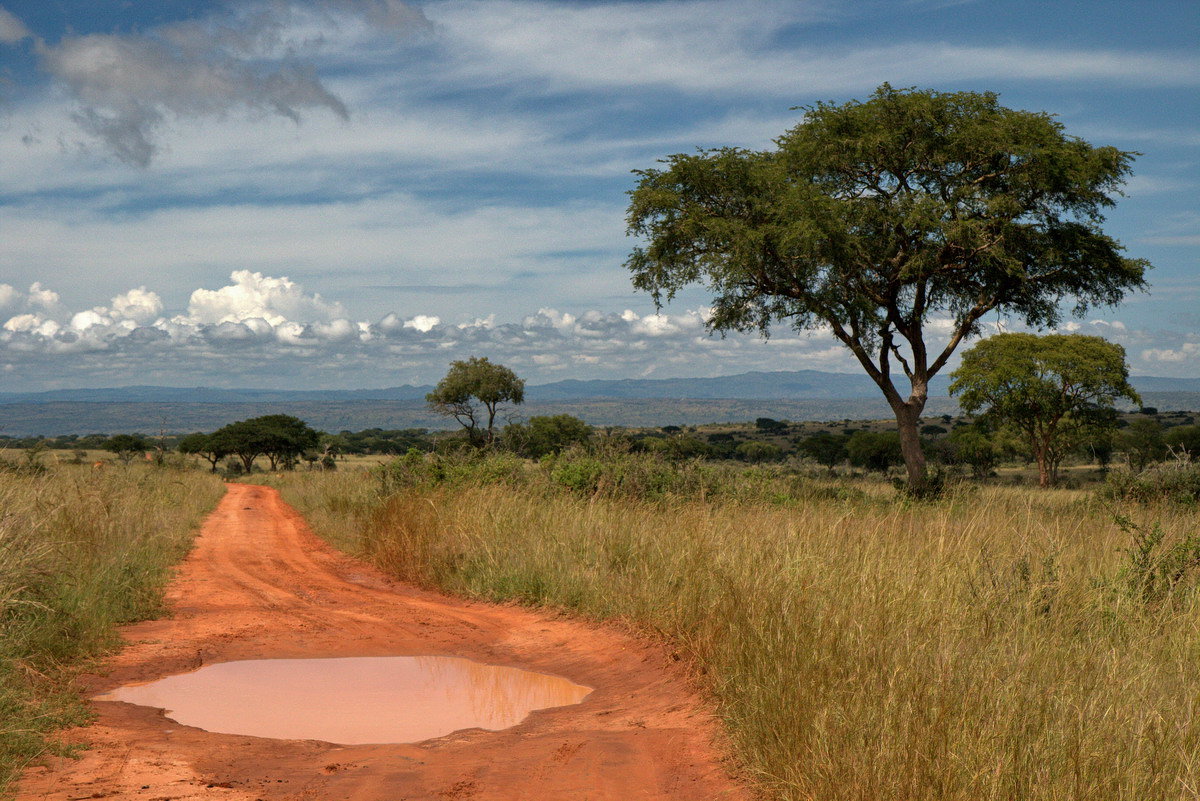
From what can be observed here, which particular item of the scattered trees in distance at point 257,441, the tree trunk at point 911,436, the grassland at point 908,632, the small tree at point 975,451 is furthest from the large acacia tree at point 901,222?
the scattered trees in distance at point 257,441

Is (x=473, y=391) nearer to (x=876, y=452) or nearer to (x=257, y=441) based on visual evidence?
(x=257, y=441)

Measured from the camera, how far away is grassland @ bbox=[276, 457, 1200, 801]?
4.14m

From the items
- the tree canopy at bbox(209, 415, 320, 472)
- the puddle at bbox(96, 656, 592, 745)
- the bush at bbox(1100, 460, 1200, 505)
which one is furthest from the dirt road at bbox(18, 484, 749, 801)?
the tree canopy at bbox(209, 415, 320, 472)

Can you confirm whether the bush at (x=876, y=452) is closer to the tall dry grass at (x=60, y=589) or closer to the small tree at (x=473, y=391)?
the small tree at (x=473, y=391)

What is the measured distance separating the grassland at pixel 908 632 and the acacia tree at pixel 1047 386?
88.6ft

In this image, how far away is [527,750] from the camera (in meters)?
6.22

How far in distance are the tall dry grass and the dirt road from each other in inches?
10.7

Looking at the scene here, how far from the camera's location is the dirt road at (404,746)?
5477mm

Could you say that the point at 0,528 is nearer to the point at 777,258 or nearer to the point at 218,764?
the point at 218,764

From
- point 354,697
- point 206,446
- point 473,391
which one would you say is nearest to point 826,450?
point 473,391

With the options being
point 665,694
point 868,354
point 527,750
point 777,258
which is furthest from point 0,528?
point 868,354

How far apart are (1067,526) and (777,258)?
1508cm

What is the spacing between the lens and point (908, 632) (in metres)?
5.48

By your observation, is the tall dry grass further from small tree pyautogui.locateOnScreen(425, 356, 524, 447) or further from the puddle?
small tree pyautogui.locateOnScreen(425, 356, 524, 447)
